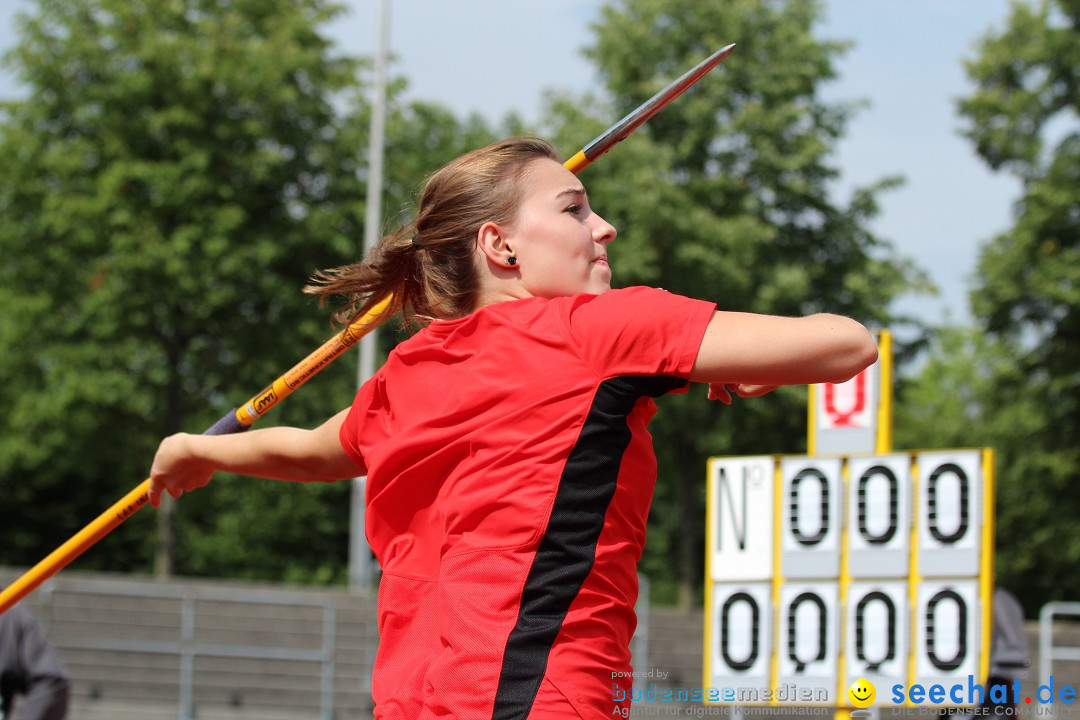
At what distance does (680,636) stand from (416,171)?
13174 mm

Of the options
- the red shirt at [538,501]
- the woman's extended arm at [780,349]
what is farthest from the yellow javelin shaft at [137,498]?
the woman's extended arm at [780,349]

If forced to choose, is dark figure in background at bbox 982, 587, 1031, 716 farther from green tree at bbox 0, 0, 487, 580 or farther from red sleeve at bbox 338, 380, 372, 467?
green tree at bbox 0, 0, 487, 580

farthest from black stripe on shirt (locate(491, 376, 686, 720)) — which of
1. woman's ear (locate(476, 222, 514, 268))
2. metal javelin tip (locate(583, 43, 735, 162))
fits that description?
metal javelin tip (locate(583, 43, 735, 162))

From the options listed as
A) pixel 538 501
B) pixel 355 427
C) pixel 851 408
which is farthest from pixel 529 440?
pixel 851 408

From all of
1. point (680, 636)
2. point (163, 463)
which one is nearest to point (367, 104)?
point (680, 636)

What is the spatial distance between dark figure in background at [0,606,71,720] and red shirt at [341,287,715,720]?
3958 mm

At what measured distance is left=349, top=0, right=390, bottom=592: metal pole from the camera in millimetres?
20766

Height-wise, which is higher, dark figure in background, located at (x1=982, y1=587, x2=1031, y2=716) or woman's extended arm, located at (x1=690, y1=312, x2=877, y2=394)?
woman's extended arm, located at (x1=690, y1=312, x2=877, y2=394)

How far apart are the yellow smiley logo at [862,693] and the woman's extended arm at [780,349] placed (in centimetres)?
477

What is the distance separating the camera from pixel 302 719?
14.9 meters

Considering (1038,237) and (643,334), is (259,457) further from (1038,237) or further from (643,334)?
(1038,237)

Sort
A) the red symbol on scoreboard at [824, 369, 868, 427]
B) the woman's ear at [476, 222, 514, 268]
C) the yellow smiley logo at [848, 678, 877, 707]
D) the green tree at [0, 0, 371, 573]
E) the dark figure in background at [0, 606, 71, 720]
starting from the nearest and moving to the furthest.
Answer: the woman's ear at [476, 222, 514, 268] → the dark figure in background at [0, 606, 71, 720] → the yellow smiley logo at [848, 678, 877, 707] → the red symbol on scoreboard at [824, 369, 868, 427] → the green tree at [0, 0, 371, 573]

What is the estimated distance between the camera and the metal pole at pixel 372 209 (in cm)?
2077

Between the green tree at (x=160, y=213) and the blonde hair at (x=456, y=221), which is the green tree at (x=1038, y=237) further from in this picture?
the blonde hair at (x=456, y=221)
